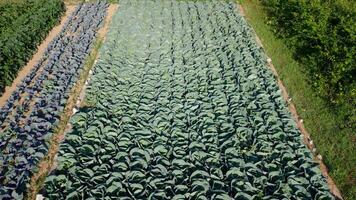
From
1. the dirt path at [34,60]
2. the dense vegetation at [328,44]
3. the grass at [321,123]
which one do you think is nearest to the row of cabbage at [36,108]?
the dirt path at [34,60]

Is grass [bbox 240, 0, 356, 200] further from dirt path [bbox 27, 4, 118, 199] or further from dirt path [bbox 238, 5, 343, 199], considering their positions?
dirt path [bbox 27, 4, 118, 199]

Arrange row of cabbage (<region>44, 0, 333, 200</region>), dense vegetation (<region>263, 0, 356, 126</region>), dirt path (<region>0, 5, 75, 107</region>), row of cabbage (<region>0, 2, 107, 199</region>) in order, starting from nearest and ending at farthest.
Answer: row of cabbage (<region>44, 0, 333, 200</region>)
row of cabbage (<region>0, 2, 107, 199</region>)
dense vegetation (<region>263, 0, 356, 126</region>)
dirt path (<region>0, 5, 75, 107</region>)

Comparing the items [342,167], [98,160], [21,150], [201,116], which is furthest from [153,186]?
[342,167]

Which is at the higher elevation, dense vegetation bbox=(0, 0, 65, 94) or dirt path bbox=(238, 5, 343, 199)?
dense vegetation bbox=(0, 0, 65, 94)

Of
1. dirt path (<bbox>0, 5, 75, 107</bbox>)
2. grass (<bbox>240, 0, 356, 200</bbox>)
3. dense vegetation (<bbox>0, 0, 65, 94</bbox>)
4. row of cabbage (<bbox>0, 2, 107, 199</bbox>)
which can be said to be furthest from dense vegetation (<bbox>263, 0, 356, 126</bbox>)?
dense vegetation (<bbox>0, 0, 65, 94</bbox>)

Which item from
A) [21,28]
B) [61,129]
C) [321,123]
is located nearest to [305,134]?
[321,123]

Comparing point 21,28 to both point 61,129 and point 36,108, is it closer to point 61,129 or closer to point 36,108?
point 36,108
